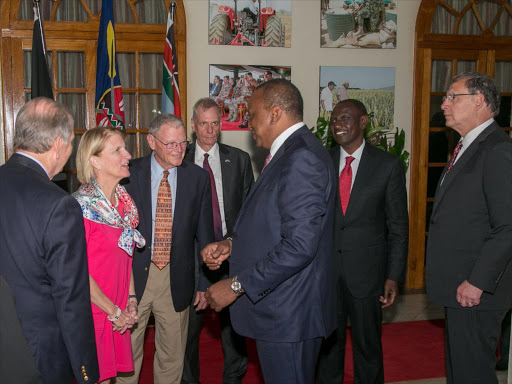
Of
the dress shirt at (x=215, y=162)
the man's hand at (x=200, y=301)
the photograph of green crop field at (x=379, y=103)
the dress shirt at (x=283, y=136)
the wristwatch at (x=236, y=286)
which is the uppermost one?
the photograph of green crop field at (x=379, y=103)

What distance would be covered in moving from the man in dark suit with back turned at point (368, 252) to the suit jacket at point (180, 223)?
91 centimetres

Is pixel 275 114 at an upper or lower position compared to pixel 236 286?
upper

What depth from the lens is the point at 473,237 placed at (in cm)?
269

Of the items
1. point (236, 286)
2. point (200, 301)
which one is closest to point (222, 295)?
point (236, 286)

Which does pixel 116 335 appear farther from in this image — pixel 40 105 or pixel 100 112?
pixel 100 112

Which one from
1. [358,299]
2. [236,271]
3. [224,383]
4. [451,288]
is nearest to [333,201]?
[236,271]

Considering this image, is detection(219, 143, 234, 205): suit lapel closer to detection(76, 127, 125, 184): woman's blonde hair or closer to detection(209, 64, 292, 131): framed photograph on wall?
detection(76, 127, 125, 184): woman's blonde hair

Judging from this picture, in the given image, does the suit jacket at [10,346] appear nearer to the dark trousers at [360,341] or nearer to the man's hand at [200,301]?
the man's hand at [200,301]

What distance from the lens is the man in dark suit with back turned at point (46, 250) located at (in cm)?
189

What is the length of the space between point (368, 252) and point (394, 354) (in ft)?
4.90

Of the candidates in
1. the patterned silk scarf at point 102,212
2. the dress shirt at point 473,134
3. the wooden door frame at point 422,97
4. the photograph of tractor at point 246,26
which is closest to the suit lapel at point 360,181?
the dress shirt at point 473,134

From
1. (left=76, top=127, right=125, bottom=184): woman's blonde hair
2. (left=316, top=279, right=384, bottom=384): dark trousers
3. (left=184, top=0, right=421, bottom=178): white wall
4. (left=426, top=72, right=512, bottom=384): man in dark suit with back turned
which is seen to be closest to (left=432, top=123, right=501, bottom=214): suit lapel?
(left=426, top=72, right=512, bottom=384): man in dark suit with back turned

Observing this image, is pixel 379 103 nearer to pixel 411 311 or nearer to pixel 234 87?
pixel 234 87

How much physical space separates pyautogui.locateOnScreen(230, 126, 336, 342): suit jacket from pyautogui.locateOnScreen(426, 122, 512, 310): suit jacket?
76 centimetres
